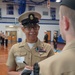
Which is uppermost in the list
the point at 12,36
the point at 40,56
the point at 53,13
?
the point at 53,13

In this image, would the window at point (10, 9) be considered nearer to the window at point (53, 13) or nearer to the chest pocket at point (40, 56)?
the window at point (53, 13)

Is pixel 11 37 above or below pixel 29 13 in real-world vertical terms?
below

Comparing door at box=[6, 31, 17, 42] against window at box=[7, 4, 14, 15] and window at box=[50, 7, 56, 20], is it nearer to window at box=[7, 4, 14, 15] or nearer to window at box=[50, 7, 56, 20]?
window at box=[7, 4, 14, 15]

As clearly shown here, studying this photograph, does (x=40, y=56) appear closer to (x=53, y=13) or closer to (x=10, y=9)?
(x=10, y=9)

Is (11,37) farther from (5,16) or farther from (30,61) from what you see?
(30,61)

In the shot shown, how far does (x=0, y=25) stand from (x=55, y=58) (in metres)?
22.2

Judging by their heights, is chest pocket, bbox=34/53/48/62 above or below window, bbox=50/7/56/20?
below

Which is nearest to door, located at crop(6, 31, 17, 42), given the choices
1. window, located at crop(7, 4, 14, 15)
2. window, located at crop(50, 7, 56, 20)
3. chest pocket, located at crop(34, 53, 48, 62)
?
window, located at crop(7, 4, 14, 15)

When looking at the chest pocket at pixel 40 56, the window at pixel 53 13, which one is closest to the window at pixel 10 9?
the window at pixel 53 13

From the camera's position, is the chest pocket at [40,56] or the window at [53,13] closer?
the chest pocket at [40,56]

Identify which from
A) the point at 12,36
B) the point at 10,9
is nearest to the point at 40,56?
the point at 10,9

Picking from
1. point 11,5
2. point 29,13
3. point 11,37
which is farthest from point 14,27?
point 29,13

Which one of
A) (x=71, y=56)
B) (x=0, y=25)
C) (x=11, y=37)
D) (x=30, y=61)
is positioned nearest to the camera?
(x=71, y=56)

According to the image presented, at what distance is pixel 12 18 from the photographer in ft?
75.6
